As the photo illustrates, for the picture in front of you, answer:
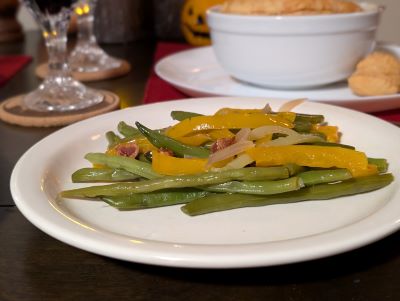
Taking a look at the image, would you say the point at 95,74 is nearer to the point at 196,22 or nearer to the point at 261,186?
the point at 196,22

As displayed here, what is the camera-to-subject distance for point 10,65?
1737 mm

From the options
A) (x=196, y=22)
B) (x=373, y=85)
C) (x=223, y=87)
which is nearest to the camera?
(x=373, y=85)

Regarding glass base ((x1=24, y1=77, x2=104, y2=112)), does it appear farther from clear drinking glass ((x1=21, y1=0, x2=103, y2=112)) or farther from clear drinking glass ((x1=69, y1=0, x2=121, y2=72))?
clear drinking glass ((x1=69, y1=0, x2=121, y2=72))

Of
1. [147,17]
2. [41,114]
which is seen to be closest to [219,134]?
[41,114]

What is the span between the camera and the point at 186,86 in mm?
1152

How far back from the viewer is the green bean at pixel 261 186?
631 millimetres

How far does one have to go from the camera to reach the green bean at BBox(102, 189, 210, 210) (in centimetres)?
64

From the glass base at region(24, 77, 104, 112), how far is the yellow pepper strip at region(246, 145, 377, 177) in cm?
65

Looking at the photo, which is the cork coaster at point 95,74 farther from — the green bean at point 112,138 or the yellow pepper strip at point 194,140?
the yellow pepper strip at point 194,140

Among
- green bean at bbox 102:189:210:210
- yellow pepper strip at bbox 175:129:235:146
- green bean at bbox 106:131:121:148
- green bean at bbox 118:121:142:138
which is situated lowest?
green bean at bbox 106:131:121:148

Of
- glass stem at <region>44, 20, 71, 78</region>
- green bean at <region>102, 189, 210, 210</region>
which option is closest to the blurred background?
glass stem at <region>44, 20, 71, 78</region>

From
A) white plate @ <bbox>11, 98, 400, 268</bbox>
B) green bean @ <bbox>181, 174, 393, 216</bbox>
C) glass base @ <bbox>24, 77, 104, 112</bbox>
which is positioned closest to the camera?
white plate @ <bbox>11, 98, 400, 268</bbox>

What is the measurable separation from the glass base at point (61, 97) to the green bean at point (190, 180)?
1.87 feet

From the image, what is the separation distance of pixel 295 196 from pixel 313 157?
6cm
